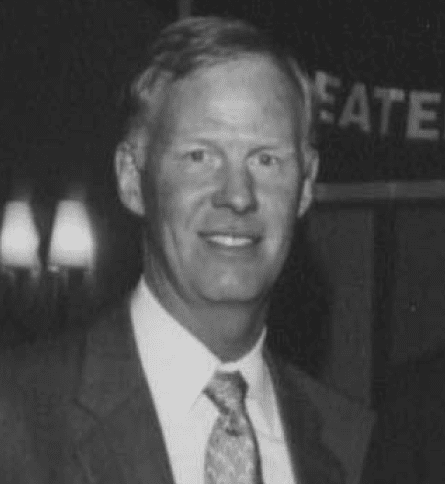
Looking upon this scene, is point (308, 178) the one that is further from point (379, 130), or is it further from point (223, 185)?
point (379, 130)

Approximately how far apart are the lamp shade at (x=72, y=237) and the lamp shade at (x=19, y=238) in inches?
3.9

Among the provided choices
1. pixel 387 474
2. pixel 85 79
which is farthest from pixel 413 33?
pixel 387 474

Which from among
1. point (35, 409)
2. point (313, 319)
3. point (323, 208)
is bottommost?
point (313, 319)

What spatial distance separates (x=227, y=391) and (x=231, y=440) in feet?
0.34

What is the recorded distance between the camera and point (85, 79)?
20.6 ft

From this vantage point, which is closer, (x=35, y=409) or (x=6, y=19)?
(x=35, y=409)

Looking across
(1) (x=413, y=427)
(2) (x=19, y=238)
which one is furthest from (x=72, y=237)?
(1) (x=413, y=427)

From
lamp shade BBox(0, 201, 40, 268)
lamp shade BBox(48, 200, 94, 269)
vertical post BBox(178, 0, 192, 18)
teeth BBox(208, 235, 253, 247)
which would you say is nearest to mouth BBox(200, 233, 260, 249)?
teeth BBox(208, 235, 253, 247)

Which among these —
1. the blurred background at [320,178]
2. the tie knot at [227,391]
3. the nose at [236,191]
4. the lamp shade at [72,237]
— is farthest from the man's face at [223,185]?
the lamp shade at [72,237]

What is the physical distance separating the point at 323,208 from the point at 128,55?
1.06 meters

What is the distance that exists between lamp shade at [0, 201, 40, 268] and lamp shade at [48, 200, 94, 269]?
0.32 feet

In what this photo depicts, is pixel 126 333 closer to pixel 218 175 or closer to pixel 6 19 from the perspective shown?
pixel 218 175

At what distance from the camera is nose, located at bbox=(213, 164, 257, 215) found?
8.43 feet

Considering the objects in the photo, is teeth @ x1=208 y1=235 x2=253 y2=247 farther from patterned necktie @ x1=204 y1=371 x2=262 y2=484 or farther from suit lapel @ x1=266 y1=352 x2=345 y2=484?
suit lapel @ x1=266 y1=352 x2=345 y2=484
